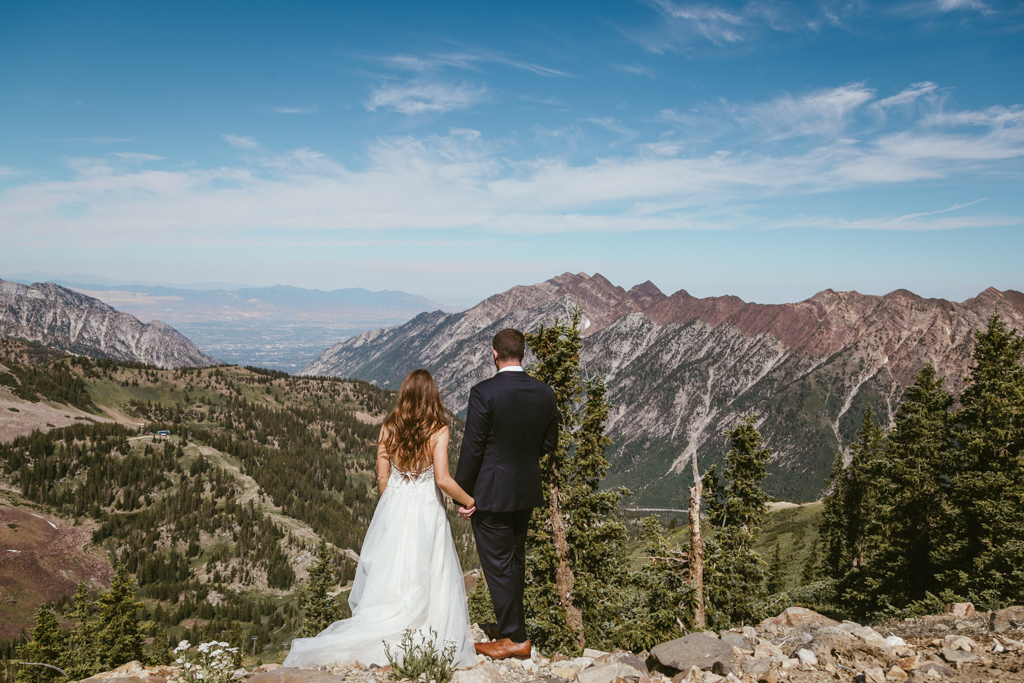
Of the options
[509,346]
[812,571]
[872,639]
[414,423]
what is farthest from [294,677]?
[812,571]

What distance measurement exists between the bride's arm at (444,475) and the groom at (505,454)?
0.20 metres

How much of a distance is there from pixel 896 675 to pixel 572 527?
14057mm

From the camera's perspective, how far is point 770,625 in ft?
62.5

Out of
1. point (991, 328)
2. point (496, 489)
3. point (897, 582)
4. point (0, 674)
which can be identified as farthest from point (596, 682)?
point (0, 674)

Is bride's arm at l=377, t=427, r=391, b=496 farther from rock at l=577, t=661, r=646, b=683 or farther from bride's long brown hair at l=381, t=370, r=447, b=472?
rock at l=577, t=661, r=646, b=683

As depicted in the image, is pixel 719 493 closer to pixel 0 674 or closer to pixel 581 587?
pixel 581 587

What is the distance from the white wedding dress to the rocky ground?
1.85ft

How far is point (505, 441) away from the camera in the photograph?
25.2 ft

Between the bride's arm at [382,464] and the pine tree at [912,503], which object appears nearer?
the bride's arm at [382,464]

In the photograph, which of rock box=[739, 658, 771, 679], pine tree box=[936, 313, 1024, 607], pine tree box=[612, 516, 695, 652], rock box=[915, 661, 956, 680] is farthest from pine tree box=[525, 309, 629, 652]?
pine tree box=[936, 313, 1024, 607]

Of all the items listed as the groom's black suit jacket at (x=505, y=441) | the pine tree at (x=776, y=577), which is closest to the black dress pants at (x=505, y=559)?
the groom's black suit jacket at (x=505, y=441)

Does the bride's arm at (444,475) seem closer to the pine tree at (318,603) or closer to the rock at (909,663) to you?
the rock at (909,663)

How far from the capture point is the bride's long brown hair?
25.3 feet

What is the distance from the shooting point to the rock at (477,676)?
6.93 metres
